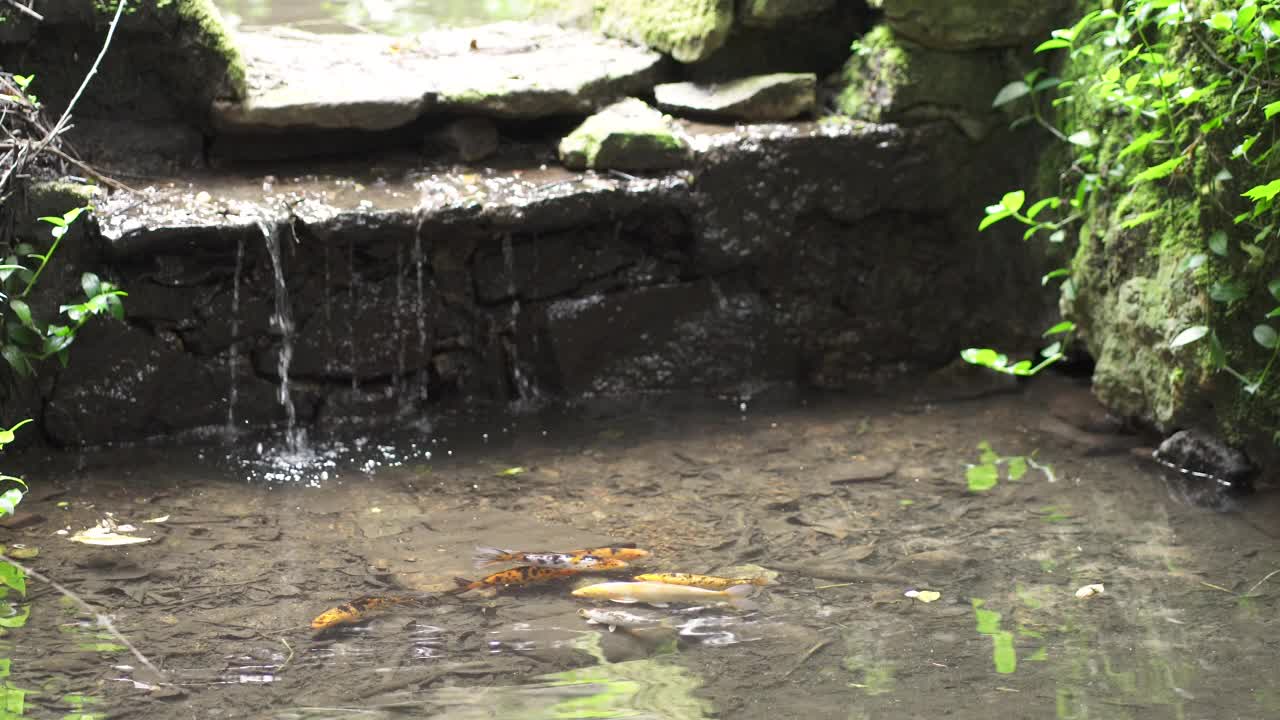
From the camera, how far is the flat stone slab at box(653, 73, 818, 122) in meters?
5.75

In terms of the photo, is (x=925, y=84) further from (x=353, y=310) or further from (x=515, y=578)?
(x=515, y=578)

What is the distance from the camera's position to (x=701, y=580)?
377 cm

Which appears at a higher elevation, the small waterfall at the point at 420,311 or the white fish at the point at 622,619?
→ the small waterfall at the point at 420,311

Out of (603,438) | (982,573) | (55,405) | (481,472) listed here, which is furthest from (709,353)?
(55,405)

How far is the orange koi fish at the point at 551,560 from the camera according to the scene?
3913 mm

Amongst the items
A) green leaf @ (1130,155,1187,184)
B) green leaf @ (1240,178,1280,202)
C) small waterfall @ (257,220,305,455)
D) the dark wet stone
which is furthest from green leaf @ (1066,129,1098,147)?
small waterfall @ (257,220,305,455)

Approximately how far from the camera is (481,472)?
15.9ft

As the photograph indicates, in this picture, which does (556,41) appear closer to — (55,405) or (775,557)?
(55,405)

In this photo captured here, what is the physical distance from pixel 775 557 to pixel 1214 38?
2268mm

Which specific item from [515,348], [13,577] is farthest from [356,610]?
[515,348]

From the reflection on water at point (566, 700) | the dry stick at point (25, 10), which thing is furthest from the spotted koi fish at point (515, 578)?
the dry stick at point (25, 10)

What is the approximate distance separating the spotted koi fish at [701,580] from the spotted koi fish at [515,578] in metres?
0.23

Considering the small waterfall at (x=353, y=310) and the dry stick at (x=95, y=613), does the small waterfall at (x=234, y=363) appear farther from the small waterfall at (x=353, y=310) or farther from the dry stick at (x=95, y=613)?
the dry stick at (x=95, y=613)

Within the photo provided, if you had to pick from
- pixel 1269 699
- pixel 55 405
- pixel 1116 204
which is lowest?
pixel 1269 699
